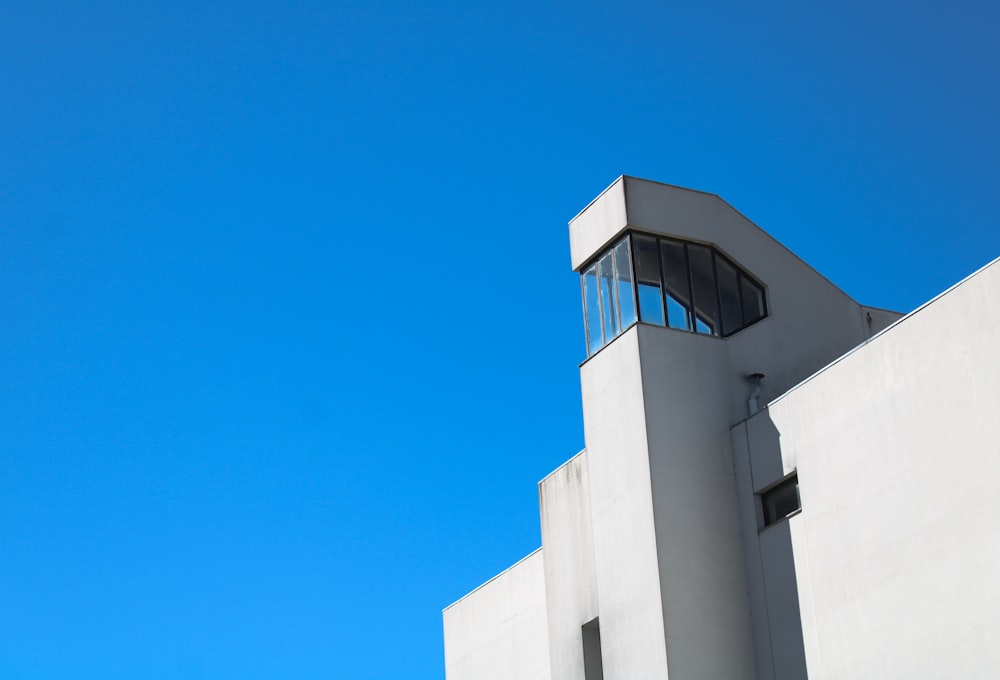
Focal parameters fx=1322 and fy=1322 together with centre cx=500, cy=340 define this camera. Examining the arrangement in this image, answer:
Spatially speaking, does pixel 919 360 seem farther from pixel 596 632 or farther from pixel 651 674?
pixel 596 632

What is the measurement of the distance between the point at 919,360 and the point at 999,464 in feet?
8.04

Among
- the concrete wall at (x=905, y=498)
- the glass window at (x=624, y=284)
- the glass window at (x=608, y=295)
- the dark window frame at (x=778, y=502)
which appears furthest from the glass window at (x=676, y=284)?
the dark window frame at (x=778, y=502)

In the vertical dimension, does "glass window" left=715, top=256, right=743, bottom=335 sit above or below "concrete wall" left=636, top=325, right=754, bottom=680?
above

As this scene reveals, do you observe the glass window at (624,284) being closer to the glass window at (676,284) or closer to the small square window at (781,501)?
the glass window at (676,284)

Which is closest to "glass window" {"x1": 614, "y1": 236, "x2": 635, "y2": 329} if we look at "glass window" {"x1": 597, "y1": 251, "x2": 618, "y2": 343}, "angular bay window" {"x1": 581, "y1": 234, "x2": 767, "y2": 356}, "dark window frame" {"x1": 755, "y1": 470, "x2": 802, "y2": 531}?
"angular bay window" {"x1": 581, "y1": 234, "x2": 767, "y2": 356}

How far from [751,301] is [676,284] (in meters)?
1.76

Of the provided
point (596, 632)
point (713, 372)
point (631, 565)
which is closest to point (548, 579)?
point (596, 632)

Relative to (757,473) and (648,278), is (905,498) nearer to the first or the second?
(757,473)

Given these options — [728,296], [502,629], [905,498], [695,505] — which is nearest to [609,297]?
[728,296]

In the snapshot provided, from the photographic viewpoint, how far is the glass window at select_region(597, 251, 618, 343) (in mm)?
26625

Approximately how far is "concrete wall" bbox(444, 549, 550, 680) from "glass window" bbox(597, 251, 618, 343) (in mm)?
6646

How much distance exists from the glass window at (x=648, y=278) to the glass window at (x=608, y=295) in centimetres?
66

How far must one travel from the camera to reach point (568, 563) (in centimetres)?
2741

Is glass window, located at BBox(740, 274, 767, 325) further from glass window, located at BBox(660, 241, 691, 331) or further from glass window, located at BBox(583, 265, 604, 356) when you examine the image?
glass window, located at BBox(583, 265, 604, 356)
